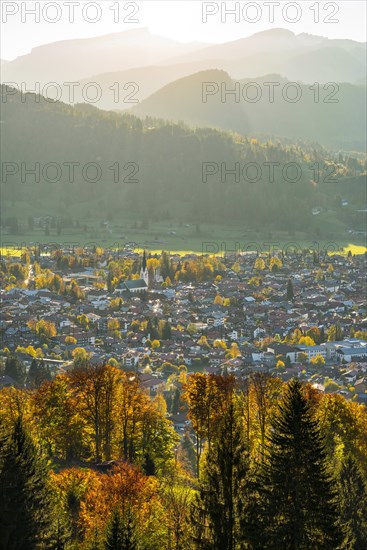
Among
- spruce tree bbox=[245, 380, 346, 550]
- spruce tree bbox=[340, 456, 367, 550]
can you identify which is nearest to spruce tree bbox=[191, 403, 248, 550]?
spruce tree bbox=[245, 380, 346, 550]

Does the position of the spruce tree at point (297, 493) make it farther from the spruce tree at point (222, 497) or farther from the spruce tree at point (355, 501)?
the spruce tree at point (355, 501)

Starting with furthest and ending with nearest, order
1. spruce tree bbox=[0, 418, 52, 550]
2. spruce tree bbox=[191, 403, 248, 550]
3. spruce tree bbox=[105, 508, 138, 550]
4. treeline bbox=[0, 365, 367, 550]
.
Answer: spruce tree bbox=[0, 418, 52, 550]
treeline bbox=[0, 365, 367, 550]
spruce tree bbox=[191, 403, 248, 550]
spruce tree bbox=[105, 508, 138, 550]

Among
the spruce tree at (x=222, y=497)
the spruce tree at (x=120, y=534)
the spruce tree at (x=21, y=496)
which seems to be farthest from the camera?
the spruce tree at (x=21, y=496)

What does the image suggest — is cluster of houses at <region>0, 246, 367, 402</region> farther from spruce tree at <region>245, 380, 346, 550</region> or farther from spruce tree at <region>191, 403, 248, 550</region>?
spruce tree at <region>191, 403, 248, 550</region>

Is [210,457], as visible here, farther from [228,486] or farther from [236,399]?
[236,399]

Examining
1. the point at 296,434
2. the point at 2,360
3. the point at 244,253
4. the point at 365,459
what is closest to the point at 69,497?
the point at 296,434

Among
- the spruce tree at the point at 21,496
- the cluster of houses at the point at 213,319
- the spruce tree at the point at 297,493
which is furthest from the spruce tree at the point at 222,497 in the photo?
the cluster of houses at the point at 213,319
